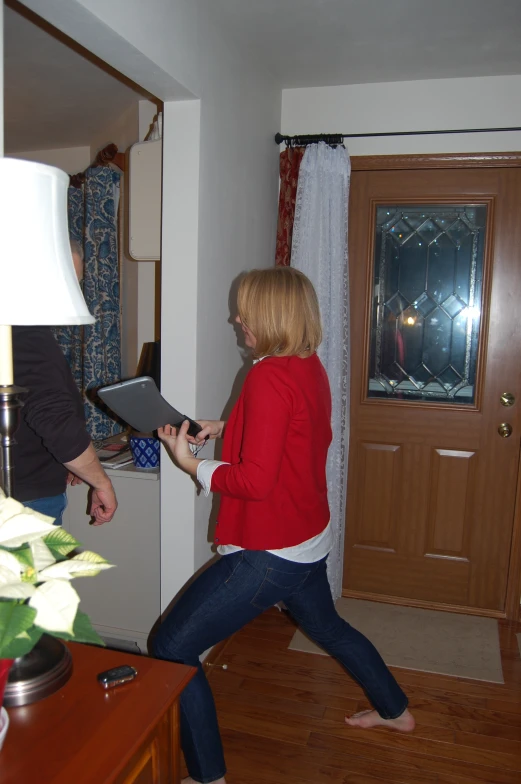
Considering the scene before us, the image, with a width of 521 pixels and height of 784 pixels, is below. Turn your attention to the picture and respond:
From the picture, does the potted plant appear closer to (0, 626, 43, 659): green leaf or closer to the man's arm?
(0, 626, 43, 659): green leaf

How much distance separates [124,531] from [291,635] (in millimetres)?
880

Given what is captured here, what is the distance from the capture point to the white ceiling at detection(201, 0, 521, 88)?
212cm

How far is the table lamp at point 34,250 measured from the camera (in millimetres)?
797

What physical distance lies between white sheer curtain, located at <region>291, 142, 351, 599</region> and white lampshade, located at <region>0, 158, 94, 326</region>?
198cm

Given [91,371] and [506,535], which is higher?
[91,371]

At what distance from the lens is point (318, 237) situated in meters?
2.76

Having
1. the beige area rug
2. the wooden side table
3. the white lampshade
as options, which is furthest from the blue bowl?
the white lampshade

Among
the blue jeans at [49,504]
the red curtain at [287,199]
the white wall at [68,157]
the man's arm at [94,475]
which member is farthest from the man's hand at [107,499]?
the white wall at [68,157]

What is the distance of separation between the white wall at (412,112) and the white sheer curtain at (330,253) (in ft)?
0.74

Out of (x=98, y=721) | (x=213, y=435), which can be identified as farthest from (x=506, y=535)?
(x=98, y=721)

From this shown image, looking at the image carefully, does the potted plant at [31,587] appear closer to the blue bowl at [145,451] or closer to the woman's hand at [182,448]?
the woman's hand at [182,448]

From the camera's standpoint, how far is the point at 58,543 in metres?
0.86

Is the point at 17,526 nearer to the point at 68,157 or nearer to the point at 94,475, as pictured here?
the point at 94,475

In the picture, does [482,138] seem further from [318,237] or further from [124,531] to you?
[124,531]
